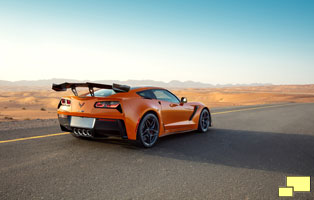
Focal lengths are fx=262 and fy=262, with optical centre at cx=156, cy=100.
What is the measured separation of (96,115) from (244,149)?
323 centimetres

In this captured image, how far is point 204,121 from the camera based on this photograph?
8.03 meters

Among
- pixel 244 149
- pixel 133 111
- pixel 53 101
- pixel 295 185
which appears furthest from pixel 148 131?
pixel 53 101

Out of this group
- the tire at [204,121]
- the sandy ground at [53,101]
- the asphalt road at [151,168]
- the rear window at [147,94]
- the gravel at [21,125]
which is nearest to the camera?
the asphalt road at [151,168]

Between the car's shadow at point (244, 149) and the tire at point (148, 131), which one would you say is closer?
the car's shadow at point (244, 149)

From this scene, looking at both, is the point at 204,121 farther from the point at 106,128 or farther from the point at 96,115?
the point at 96,115

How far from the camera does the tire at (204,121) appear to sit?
7.71 metres

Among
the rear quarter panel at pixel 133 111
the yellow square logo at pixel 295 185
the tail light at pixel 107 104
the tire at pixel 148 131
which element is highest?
the tail light at pixel 107 104

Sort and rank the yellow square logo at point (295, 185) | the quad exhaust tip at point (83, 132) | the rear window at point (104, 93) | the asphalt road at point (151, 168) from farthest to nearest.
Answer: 1. the rear window at point (104, 93)
2. the quad exhaust tip at point (83, 132)
3. the yellow square logo at point (295, 185)
4. the asphalt road at point (151, 168)

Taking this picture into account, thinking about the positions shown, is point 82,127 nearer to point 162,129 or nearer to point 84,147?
point 84,147

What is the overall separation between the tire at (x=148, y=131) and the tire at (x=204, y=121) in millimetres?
2275

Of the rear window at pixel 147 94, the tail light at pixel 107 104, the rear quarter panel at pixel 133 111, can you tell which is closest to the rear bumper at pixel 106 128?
the rear quarter panel at pixel 133 111

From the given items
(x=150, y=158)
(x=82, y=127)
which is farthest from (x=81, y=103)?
(x=150, y=158)

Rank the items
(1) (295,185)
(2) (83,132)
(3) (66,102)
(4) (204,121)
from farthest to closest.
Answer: (4) (204,121)
(3) (66,102)
(2) (83,132)
(1) (295,185)

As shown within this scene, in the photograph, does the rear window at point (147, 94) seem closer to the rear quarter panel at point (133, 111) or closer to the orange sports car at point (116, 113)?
the orange sports car at point (116, 113)
